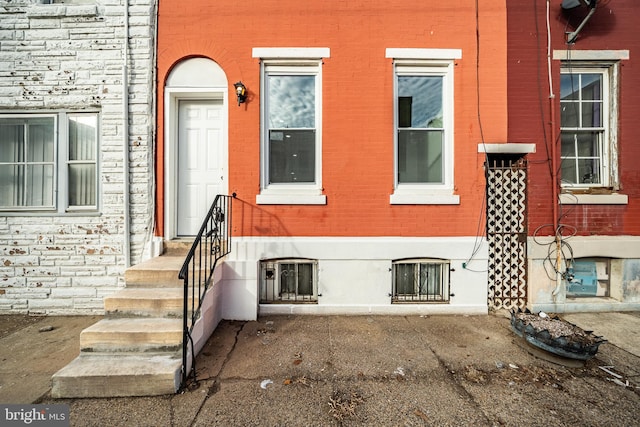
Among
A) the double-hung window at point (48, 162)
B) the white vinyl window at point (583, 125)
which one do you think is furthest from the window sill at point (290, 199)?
the white vinyl window at point (583, 125)

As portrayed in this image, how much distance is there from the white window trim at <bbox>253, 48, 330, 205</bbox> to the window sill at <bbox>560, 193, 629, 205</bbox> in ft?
13.9

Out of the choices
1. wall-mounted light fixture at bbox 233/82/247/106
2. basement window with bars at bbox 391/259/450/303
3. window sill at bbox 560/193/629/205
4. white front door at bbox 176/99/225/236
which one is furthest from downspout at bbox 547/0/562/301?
white front door at bbox 176/99/225/236

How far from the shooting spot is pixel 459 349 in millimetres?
Answer: 3449

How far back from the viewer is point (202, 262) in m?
4.09

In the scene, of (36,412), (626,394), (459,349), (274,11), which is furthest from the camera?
(274,11)

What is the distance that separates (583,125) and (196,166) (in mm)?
7116

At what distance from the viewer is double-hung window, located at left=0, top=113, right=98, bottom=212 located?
4676mm

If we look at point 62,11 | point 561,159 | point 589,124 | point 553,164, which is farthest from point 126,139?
point 589,124

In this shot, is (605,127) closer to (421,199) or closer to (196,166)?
(421,199)

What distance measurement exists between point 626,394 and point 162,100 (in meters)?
7.17

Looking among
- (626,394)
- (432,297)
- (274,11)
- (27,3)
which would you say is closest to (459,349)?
(432,297)

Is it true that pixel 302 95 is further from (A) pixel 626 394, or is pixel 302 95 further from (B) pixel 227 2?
(A) pixel 626 394

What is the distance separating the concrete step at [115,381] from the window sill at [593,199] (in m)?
6.37

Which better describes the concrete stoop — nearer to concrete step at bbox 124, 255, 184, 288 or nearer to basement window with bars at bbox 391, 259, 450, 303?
concrete step at bbox 124, 255, 184, 288
